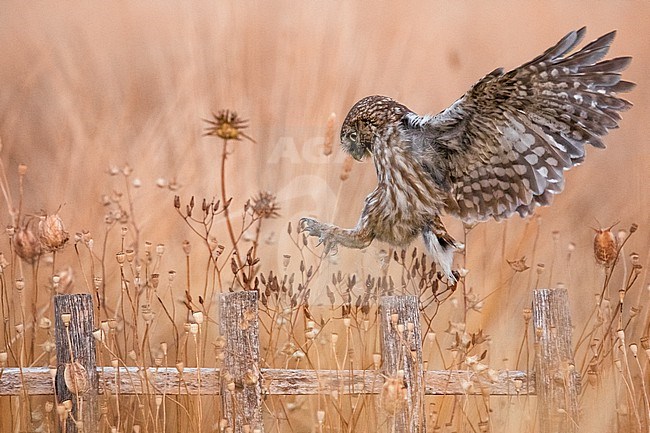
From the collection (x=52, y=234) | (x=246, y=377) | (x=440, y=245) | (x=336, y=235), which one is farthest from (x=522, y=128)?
(x=52, y=234)

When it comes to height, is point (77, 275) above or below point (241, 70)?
below

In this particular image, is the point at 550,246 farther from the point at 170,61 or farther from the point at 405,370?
the point at 170,61

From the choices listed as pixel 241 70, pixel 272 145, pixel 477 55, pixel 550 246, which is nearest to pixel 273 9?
pixel 241 70

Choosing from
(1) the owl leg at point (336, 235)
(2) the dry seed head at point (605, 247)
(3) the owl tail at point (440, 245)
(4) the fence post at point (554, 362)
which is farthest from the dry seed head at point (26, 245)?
(2) the dry seed head at point (605, 247)

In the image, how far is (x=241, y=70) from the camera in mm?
2193

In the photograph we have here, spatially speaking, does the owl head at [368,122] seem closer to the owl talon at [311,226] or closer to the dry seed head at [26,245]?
the owl talon at [311,226]

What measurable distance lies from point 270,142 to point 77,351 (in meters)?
0.72

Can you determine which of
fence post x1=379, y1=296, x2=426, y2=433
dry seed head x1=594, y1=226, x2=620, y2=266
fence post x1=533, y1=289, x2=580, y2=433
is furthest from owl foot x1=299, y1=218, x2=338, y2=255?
dry seed head x1=594, y1=226, x2=620, y2=266

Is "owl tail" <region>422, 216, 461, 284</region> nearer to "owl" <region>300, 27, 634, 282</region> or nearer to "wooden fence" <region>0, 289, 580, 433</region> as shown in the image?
"owl" <region>300, 27, 634, 282</region>

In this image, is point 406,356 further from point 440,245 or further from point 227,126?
point 227,126

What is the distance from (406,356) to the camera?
1.74 metres

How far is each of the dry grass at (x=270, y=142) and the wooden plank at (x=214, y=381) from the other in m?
0.29

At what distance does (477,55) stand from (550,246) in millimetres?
492

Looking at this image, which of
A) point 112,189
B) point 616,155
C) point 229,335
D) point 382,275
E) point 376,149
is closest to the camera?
point 229,335
